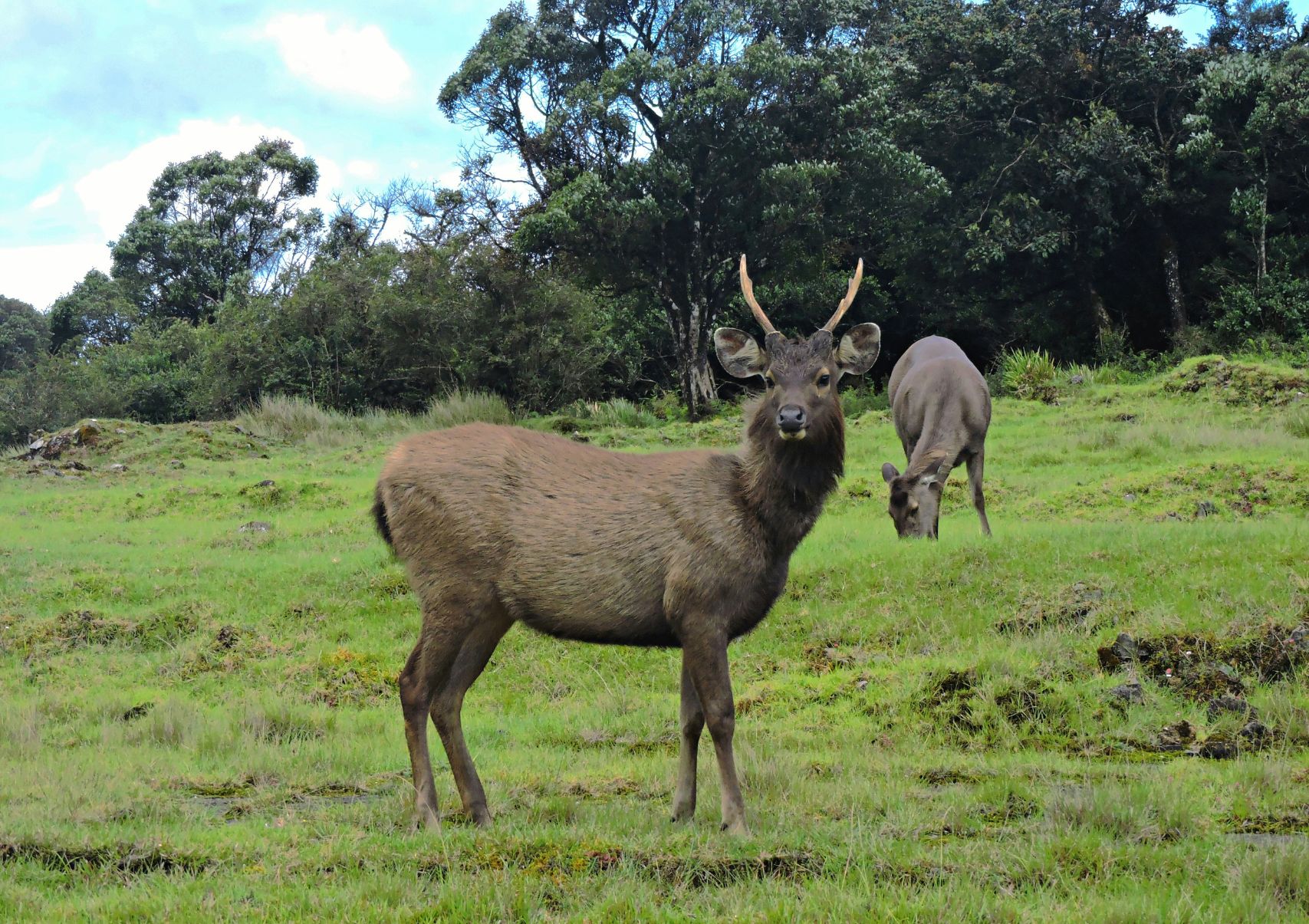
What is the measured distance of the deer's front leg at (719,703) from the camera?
16.8 ft

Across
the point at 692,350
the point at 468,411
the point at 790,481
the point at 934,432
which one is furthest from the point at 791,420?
the point at 692,350

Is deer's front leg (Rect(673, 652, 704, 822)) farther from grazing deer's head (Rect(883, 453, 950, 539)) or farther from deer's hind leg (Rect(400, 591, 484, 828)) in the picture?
grazing deer's head (Rect(883, 453, 950, 539))

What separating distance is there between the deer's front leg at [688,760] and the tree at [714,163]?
70.2ft

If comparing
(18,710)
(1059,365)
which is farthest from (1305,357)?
(18,710)

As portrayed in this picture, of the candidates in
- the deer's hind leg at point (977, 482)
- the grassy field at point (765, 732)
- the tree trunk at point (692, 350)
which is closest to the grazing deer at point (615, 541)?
the grassy field at point (765, 732)

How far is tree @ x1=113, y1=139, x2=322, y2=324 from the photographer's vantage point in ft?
170

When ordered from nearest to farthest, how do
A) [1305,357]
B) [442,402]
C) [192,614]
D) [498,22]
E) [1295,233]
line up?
[192,614] → [1305,357] → [442,402] → [1295,233] → [498,22]

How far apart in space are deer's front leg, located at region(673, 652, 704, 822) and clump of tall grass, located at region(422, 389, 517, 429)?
19.6 meters

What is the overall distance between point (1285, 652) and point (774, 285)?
2410cm

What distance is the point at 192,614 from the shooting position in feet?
35.0

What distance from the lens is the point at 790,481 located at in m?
5.61

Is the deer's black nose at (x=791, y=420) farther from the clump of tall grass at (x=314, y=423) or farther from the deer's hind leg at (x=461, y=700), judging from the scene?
the clump of tall grass at (x=314, y=423)

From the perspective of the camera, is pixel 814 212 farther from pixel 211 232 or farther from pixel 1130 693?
pixel 211 232

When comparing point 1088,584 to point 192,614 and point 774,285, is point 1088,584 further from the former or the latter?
point 774,285
